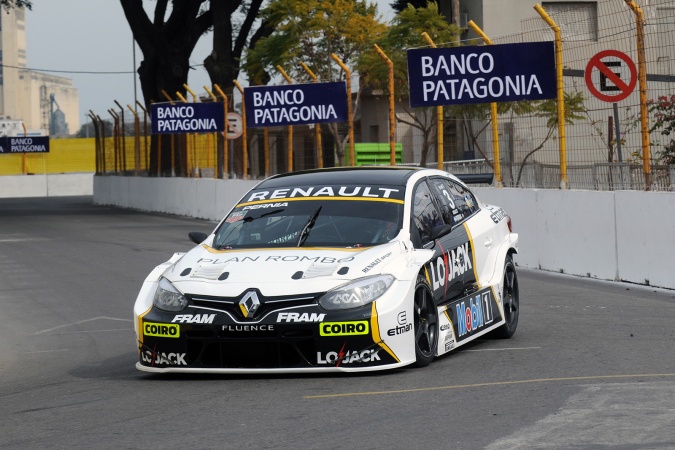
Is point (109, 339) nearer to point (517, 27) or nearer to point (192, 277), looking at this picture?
point (192, 277)

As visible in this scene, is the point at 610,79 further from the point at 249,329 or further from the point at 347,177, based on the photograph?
the point at 249,329

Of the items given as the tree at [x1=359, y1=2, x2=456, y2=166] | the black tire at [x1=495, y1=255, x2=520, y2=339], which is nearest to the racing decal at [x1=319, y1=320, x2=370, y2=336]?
the black tire at [x1=495, y1=255, x2=520, y2=339]

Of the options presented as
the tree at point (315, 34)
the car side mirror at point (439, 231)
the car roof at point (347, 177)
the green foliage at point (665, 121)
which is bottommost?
the car side mirror at point (439, 231)

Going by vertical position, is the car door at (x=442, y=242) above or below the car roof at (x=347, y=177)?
below

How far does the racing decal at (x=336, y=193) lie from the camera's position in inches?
370

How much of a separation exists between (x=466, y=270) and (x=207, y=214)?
76.6ft

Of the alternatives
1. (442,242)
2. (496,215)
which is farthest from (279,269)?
(496,215)

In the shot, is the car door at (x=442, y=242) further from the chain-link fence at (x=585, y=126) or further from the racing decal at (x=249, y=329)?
the chain-link fence at (x=585, y=126)

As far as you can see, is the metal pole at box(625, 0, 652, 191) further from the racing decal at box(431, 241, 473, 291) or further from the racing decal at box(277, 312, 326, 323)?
the racing decal at box(277, 312, 326, 323)

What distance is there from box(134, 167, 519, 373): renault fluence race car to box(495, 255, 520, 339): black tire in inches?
9.7

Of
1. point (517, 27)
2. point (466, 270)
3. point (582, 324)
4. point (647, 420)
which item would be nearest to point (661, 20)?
point (582, 324)

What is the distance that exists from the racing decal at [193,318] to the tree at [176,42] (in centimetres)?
3226

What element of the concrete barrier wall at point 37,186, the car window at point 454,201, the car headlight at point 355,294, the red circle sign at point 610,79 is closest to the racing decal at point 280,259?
the car headlight at point 355,294

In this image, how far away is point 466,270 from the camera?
9680 millimetres
